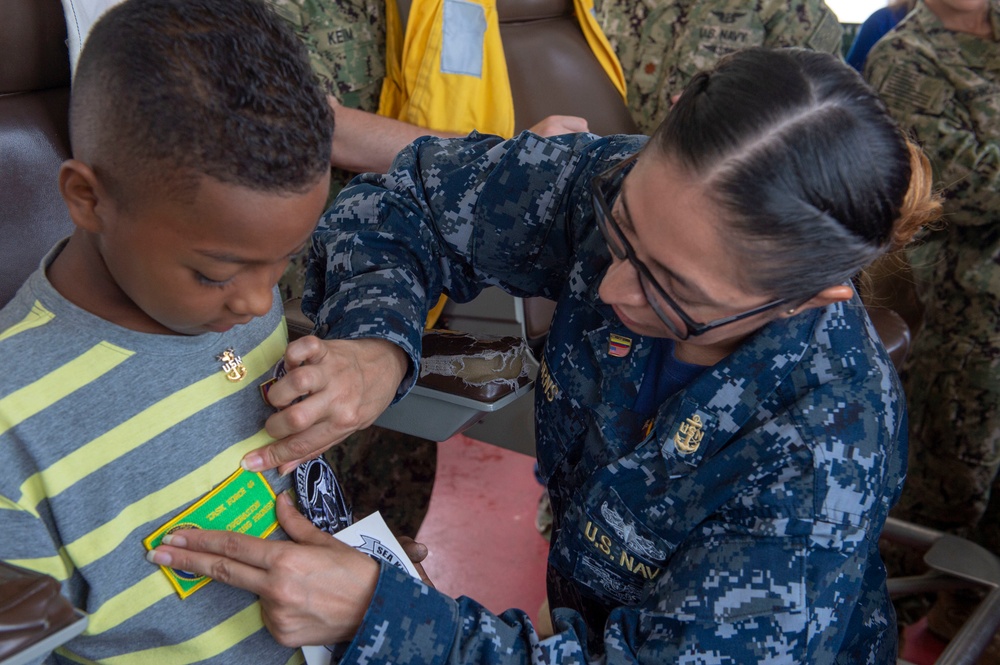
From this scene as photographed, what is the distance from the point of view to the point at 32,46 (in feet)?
3.75

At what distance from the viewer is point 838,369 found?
0.92 metres

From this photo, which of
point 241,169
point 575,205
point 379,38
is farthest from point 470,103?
point 241,169

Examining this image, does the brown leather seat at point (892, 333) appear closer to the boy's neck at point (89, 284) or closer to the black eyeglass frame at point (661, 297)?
the black eyeglass frame at point (661, 297)

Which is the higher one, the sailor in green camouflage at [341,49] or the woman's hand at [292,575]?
the sailor in green camouflage at [341,49]

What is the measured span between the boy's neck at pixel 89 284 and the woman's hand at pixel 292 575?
0.22 meters

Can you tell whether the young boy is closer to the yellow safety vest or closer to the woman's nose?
the woman's nose

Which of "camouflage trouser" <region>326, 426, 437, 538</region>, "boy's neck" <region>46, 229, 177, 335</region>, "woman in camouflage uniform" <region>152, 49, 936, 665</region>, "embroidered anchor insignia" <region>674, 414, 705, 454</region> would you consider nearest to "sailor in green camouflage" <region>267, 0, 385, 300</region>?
"camouflage trouser" <region>326, 426, 437, 538</region>

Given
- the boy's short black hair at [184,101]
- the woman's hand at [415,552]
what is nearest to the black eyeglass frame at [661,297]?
the boy's short black hair at [184,101]

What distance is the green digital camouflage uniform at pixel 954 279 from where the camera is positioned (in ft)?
6.11

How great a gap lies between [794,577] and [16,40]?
1.17 metres

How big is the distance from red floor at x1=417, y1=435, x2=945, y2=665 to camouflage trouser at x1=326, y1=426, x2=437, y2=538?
17 cm

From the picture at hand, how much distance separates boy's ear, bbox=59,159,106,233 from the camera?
0.69 m

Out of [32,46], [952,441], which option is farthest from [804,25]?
[32,46]

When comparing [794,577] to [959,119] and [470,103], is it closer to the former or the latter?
[470,103]
